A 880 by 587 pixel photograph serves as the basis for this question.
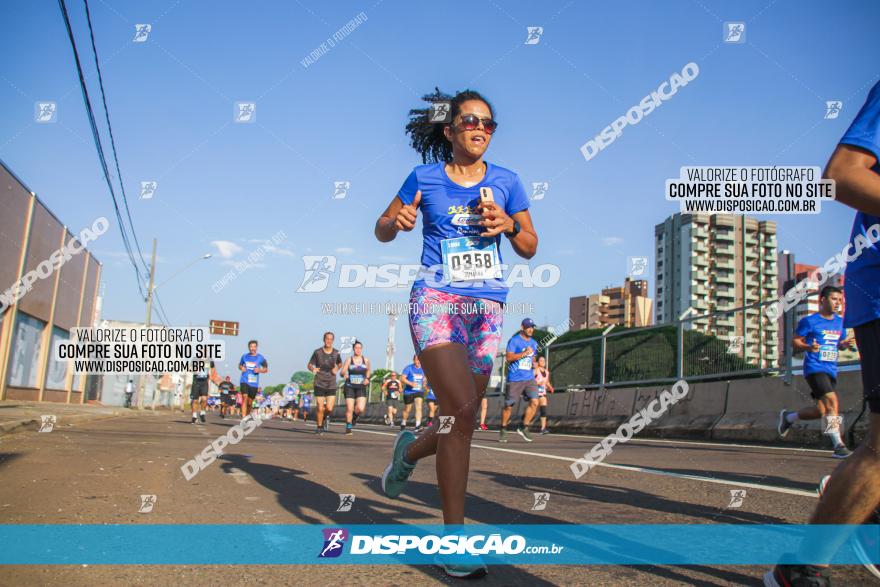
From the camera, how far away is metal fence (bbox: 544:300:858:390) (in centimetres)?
1251

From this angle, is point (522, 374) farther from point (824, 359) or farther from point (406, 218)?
point (406, 218)

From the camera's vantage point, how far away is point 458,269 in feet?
11.1

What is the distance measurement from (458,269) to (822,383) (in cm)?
725

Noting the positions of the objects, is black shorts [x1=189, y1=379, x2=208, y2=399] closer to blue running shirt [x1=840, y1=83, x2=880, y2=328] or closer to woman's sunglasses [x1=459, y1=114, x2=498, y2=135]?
woman's sunglasses [x1=459, y1=114, x2=498, y2=135]

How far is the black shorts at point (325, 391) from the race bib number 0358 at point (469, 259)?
11949 mm

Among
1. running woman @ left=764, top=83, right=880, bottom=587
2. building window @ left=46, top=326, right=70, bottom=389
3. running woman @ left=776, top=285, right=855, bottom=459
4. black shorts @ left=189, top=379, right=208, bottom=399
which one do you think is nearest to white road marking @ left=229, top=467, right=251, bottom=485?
running woman @ left=764, top=83, right=880, bottom=587

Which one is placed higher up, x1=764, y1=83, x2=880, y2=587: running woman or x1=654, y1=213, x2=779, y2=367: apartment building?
x1=654, y1=213, x2=779, y2=367: apartment building

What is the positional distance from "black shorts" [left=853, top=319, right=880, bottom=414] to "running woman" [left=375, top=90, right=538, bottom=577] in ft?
4.81

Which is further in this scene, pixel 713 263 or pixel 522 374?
pixel 713 263

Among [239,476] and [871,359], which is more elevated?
[871,359]

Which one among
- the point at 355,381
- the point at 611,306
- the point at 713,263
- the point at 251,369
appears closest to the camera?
the point at 355,381

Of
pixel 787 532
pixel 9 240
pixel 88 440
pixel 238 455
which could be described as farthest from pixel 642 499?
pixel 9 240

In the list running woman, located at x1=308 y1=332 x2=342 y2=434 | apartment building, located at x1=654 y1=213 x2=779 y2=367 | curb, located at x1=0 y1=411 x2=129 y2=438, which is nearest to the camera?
curb, located at x1=0 y1=411 x2=129 y2=438

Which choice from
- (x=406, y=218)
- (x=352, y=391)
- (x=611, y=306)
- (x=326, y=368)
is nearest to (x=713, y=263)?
(x=611, y=306)
